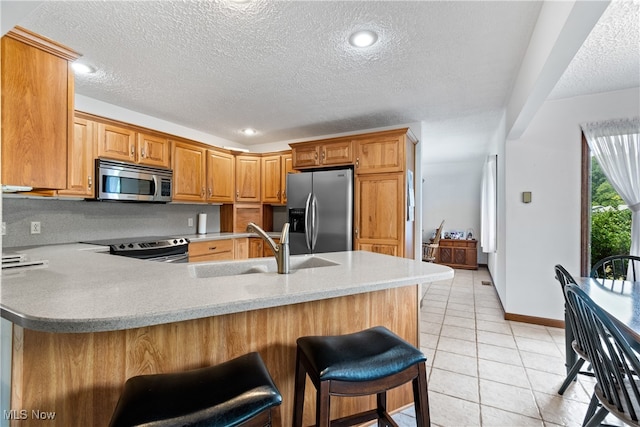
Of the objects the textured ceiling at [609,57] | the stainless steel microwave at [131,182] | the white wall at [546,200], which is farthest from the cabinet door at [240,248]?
the textured ceiling at [609,57]

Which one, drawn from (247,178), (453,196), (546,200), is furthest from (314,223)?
A: (453,196)

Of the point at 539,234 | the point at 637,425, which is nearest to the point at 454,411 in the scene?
the point at 637,425

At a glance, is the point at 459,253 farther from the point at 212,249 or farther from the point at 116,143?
the point at 116,143

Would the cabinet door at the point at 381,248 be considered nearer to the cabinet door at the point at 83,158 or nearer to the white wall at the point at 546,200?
the white wall at the point at 546,200

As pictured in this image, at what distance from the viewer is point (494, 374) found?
7.37 feet

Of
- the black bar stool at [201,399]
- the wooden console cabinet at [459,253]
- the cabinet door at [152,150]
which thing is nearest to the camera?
Result: the black bar stool at [201,399]

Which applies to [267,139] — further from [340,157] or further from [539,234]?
[539,234]

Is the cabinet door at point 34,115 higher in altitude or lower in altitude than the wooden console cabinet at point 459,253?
higher

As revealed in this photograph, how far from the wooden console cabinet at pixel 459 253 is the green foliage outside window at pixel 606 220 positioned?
328cm

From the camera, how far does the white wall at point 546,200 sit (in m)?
3.04

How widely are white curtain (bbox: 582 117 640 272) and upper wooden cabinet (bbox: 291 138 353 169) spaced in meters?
2.47

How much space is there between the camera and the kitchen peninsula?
92 centimetres

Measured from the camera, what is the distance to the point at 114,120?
121 inches

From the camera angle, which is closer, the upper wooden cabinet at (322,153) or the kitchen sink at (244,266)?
the kitchen sink at (244,266)
